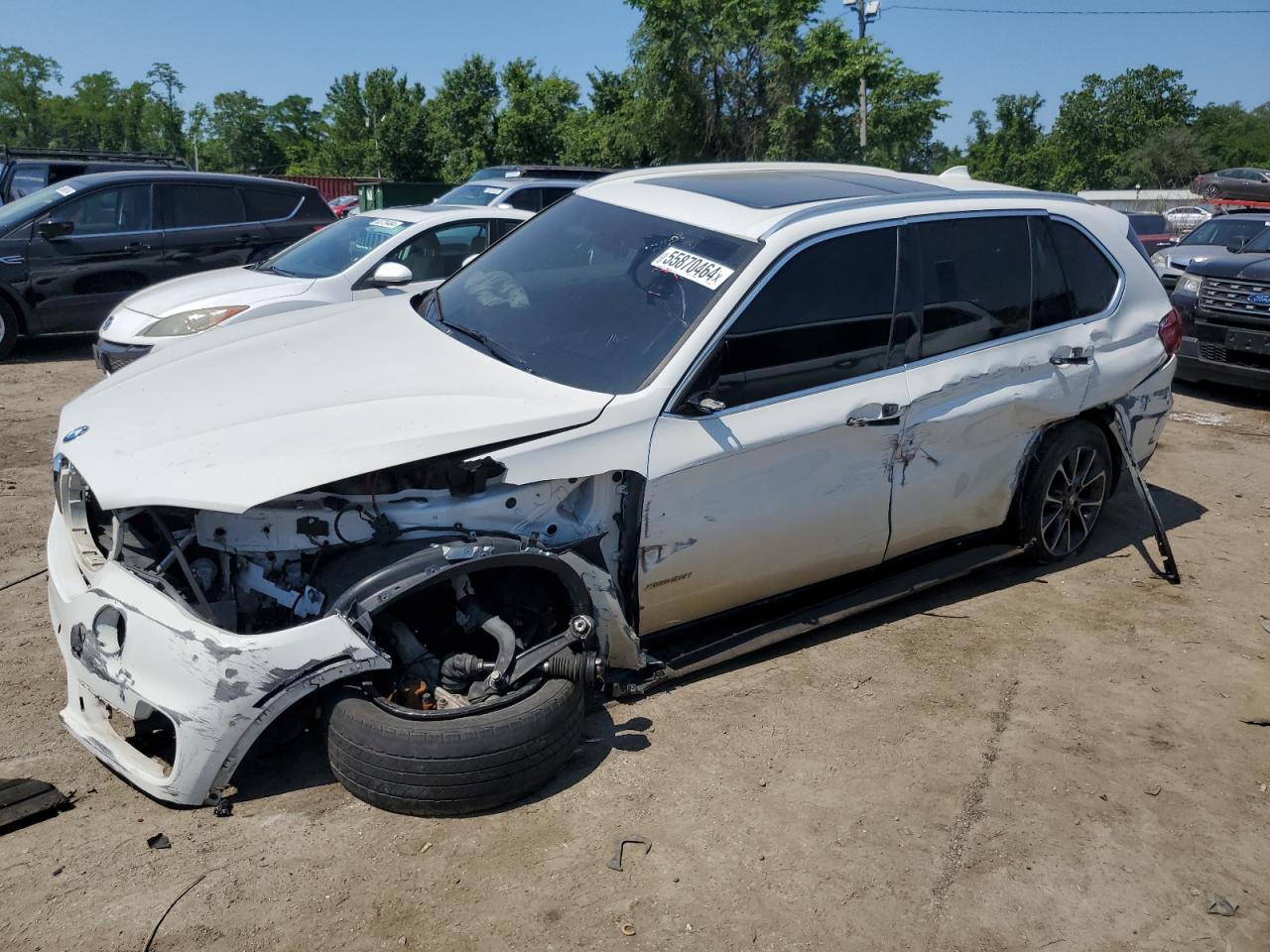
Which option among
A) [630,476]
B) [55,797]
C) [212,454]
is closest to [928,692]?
[630,476]

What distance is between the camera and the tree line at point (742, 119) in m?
37.2

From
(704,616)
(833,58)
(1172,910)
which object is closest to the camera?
(1172,910)

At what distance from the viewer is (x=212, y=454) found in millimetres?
3271

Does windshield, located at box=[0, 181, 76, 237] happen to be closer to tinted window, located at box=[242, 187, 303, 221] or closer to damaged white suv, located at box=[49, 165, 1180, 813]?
tinted window, located at box=[242, 187, 303, 221]

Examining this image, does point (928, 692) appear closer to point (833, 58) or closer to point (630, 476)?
point (630, 476)

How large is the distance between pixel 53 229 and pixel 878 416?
8.94 metres

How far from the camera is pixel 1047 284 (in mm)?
4980

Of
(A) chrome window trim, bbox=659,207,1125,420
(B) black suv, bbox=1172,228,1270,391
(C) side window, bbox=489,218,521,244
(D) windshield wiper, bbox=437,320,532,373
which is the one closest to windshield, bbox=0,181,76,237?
(C) side window, bbox=489,218,521,244

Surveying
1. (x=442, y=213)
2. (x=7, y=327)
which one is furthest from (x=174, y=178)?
(x=442, y=213)

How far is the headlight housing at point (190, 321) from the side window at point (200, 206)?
350 centimetres

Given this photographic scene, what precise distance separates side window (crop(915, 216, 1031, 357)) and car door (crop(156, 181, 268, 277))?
847cm

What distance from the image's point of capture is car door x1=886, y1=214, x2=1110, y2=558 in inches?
176

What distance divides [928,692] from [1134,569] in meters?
2.02

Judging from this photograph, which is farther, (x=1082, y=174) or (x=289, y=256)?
(x=1082, y=174)
